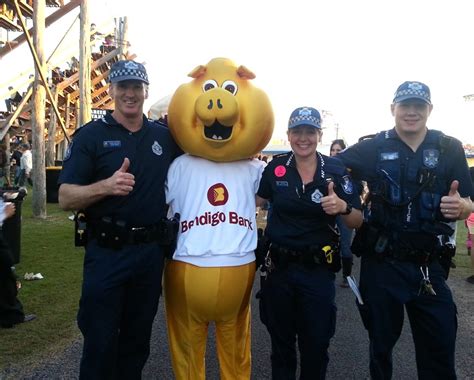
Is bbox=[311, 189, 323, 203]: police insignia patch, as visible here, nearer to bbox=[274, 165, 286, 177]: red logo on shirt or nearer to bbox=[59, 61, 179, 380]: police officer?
bbox=[274, 165, 286, 177]: red logo on shirt

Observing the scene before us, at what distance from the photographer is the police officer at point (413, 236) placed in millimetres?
2574

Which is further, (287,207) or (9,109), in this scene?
(9,109)

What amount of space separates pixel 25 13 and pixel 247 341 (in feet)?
37.1

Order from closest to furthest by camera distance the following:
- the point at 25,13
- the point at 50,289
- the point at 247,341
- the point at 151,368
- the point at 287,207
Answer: the point at 287,207 → the point at 247,341 → the point at 151,368 → the point at 50,289 → the point at 25,13

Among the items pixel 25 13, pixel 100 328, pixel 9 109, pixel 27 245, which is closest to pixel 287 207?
pixel 100 328

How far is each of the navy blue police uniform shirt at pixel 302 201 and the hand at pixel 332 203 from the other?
4.0 inches

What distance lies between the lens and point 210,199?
275 centimetres

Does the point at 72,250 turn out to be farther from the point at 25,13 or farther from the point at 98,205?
the point at 25,13

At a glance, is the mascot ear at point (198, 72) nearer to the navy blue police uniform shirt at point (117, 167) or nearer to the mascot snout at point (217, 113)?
the mascot snout at point (217, 113)

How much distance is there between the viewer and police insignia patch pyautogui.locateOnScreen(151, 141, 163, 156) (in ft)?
9.18

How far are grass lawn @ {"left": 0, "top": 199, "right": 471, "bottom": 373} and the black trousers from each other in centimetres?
11

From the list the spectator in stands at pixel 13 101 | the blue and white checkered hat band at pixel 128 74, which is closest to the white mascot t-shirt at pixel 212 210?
the blue and white checkered hat band at pixel 128 74

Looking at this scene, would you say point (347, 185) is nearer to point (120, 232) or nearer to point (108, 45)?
point (120, 232)

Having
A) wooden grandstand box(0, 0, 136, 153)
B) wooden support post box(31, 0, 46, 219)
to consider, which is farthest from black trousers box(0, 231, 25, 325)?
wooden support post box(31, 0, 46, 219)
